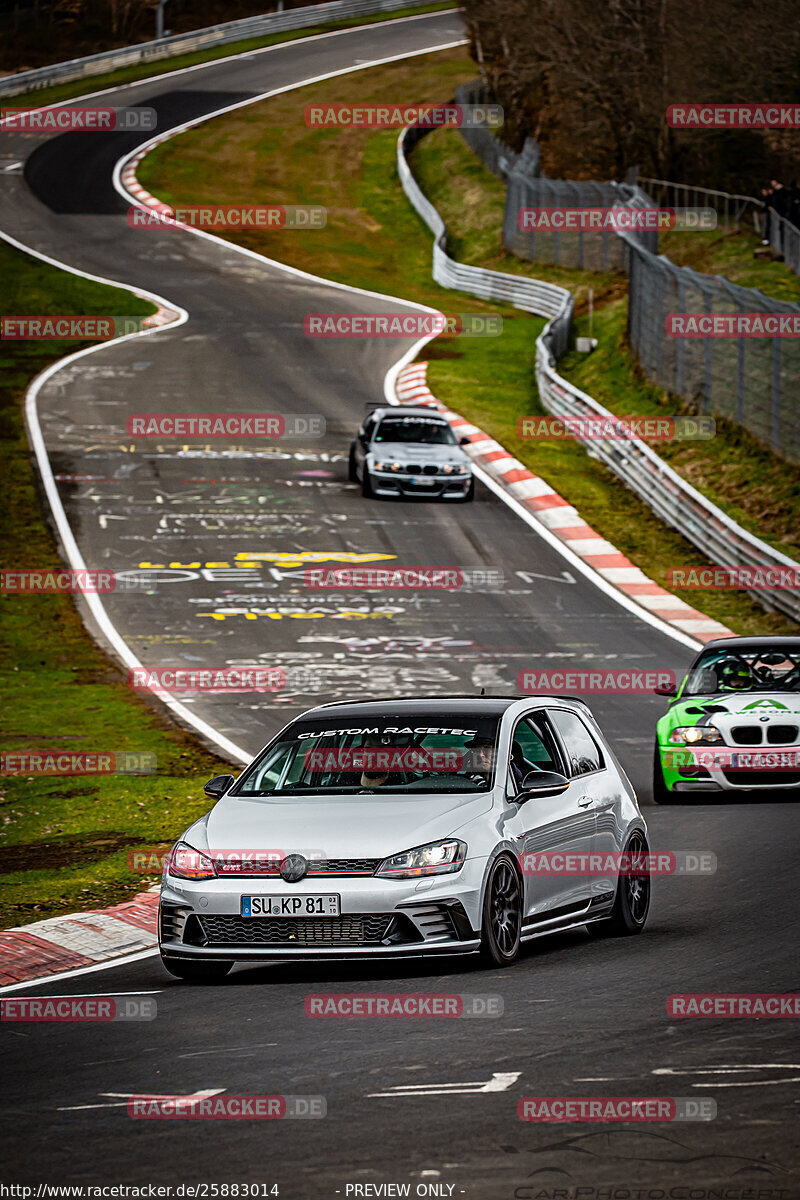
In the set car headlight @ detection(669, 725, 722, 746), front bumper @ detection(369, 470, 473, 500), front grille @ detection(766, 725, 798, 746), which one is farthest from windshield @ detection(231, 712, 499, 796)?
front bumper @ detection(369, 470, 473, 500)

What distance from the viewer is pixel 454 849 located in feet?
29.5

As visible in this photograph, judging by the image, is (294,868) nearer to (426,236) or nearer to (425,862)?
(425,862)

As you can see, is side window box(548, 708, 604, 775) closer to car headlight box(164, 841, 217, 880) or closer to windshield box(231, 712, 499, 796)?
windshield box(231, 712, 499, 796)

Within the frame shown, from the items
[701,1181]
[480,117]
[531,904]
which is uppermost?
[480,117]

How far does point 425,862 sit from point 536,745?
68.4 inches

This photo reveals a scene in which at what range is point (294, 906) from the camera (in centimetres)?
888

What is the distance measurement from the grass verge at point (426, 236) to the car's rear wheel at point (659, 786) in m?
8.96

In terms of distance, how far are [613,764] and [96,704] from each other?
10670 millimetres

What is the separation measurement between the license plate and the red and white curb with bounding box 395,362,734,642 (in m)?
15.7

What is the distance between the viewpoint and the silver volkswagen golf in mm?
8891

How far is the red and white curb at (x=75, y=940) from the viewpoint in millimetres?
9828

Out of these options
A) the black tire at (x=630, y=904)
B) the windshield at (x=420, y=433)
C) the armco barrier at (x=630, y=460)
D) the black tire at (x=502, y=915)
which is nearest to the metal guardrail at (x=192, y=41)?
the armco barrier at (x=630, y=460)

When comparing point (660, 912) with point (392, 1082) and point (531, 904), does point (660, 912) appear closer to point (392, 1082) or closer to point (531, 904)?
point (531, 904)

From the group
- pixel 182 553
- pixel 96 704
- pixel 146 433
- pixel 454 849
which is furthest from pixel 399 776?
pixel 146 433
